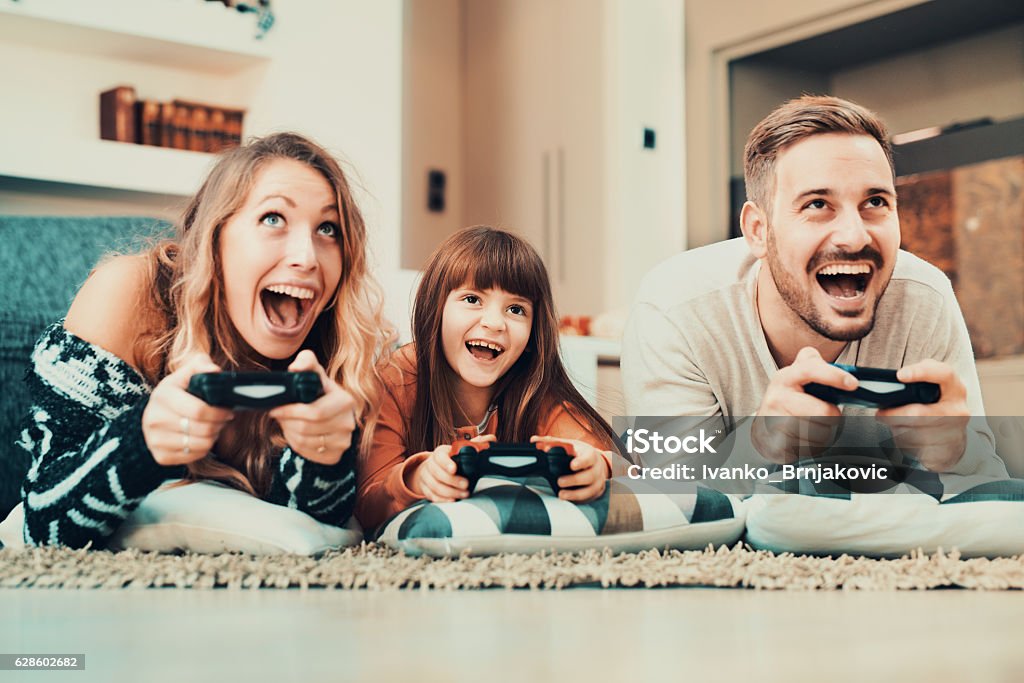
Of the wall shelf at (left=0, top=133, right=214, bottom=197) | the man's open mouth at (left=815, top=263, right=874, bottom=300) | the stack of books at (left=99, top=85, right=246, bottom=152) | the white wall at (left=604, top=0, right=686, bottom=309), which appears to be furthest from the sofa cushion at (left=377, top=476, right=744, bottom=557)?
the stack of books at (left=99, top=85, right=246, bottom=152)

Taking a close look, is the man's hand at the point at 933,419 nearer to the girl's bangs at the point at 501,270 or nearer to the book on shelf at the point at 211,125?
the girl's bangs at the point at 501,270

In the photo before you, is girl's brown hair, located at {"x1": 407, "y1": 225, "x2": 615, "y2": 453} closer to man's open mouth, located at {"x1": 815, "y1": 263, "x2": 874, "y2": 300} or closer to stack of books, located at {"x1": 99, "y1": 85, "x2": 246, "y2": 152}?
man's open mouth, located at {"x1": 815, "y1": 263, "x2": 874, "y2": 300}

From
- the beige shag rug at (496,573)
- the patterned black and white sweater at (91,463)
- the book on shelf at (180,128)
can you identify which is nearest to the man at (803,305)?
the beige shag rug at (496,573)

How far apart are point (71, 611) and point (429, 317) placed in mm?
458

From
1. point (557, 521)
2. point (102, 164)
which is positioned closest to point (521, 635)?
point (557, 521)

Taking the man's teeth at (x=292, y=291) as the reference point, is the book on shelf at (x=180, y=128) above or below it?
above

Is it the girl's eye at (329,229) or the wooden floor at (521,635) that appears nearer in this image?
the wooden floor at (521,635)

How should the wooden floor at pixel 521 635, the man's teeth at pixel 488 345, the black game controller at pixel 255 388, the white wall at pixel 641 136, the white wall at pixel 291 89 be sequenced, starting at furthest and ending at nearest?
the white wall at pixel 291 89 < the white wall at pixel 641 136 < the man's teeth at pixel 488 345 < the black game controller at pixel 255 388 < the wooden floor at pixel 521 635

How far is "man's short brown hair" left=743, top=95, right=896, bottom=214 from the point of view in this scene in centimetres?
96

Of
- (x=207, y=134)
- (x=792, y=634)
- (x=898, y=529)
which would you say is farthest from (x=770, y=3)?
(x=792, y=634)

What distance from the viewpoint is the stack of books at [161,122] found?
2400mm

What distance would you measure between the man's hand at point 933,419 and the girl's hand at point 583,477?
0.25 metres

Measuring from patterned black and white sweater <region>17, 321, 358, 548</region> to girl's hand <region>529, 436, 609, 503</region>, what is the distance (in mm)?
195

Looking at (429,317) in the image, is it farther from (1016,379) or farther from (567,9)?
(567,9)
